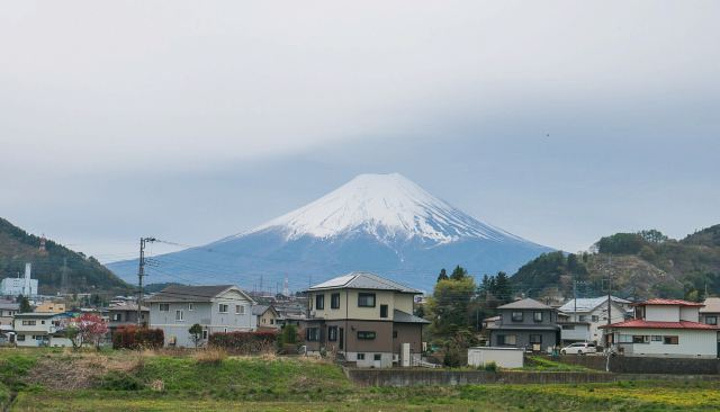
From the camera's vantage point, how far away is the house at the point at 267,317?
78.9 meters

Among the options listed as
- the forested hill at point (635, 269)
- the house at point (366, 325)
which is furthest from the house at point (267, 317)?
the forested hill at point (635, 269)

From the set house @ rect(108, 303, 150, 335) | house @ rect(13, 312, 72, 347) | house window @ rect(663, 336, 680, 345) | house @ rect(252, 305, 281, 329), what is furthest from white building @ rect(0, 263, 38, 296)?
house window @ rect(663, 336, 680, 345)

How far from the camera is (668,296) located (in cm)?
11350

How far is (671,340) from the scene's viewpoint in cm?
5347

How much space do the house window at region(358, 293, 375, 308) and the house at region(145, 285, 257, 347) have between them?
→ 13.6 meters

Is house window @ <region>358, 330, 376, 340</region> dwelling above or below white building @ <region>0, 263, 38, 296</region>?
below

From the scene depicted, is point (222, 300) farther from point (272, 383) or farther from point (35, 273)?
point (35, 273)

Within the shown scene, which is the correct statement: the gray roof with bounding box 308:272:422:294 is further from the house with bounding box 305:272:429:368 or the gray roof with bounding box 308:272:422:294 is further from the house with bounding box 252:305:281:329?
the house with bounding box 252:305:281:329

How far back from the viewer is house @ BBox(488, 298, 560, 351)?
65.6 m

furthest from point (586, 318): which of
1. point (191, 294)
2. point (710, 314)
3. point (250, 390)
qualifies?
point (250, 390)

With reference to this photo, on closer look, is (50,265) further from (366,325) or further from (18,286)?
(366,325)

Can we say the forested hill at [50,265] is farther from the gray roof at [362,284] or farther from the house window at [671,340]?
the house window at [671,340]

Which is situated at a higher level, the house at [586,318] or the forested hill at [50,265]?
the forested hill at [50,265]

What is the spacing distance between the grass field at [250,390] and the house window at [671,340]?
9349 mm
